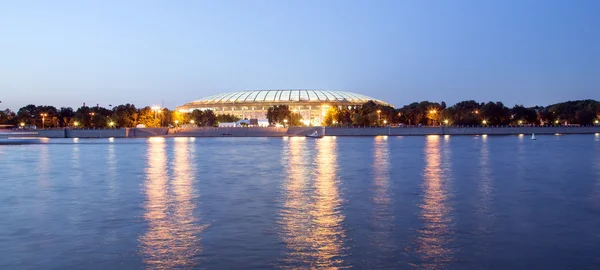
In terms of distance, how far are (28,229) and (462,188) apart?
11.0m

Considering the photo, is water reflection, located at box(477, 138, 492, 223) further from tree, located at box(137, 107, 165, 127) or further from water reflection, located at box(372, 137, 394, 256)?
tree, located at box(137, 107, 165, 127)

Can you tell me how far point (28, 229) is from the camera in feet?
34.7

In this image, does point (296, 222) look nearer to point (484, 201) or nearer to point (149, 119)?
point (484, 201)

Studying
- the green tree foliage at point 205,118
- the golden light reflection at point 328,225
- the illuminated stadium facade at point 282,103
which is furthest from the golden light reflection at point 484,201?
the illuminated stadium facade at point 282,103

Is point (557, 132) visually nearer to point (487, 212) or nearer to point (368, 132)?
point (368, 132)

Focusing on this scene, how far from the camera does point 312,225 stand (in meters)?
10.6

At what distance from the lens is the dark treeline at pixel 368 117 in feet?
322

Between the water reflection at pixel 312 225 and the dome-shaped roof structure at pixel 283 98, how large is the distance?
94223 millimetres

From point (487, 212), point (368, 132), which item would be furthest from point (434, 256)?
point (368, 132)

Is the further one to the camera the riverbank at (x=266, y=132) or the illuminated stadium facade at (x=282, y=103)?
the illuminated stadium facade at (x=282, y=103)

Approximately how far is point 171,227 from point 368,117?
283ft

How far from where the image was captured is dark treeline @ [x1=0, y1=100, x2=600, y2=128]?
98.2 m

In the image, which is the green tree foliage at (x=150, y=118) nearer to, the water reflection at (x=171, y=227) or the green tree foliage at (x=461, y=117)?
the green tree foliage at (x=461, y=117)

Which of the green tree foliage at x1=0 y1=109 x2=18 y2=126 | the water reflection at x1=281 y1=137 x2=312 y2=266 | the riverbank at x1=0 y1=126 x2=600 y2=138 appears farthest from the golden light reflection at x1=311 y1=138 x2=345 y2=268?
the green tree foliage at x1=0 y1=109 x2=18 y2=126
